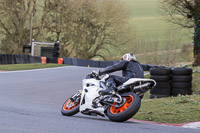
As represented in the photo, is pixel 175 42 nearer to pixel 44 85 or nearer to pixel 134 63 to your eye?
pixel 44 85

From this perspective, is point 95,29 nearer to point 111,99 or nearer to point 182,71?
point 182,71

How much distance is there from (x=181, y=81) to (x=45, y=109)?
5.32m

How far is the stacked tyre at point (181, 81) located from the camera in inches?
624

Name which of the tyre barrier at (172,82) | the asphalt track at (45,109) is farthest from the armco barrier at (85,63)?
the tyre barrier at (172,82)

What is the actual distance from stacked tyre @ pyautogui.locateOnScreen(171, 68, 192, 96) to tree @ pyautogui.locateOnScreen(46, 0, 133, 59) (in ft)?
135

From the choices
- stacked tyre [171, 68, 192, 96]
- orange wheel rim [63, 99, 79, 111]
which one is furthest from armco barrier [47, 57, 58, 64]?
orange wheel rim [63, 99, 79, 111]

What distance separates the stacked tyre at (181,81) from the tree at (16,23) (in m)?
37.5

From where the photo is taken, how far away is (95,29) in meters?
61.8

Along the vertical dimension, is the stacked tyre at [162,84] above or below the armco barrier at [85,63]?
above

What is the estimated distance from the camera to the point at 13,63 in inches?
1444

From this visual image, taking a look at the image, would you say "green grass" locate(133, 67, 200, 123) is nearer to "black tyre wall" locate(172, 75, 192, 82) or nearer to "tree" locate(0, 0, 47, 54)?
"black tyre wall" locate(172, 75, 192, 82)

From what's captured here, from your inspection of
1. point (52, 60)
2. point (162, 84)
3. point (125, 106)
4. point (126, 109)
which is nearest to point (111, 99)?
point (125, 106)

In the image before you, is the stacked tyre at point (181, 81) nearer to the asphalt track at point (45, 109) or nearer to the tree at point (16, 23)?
the asphalt track at point (45, 109)

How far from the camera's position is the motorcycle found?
28.8 ft
